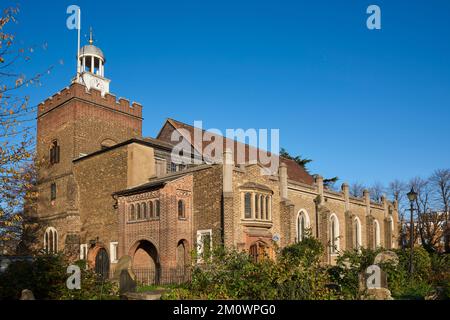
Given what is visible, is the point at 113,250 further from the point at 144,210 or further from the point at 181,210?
the point at 181,210

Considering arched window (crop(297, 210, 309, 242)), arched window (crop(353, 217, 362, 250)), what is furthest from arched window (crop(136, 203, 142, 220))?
arched window (crop(353, 217, 362, 250))

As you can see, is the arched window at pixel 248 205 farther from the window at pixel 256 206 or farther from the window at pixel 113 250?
the window at pixel 113 250

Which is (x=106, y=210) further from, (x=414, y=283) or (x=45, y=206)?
(x=414, y=283)

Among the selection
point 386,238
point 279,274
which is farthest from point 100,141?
point 386,238


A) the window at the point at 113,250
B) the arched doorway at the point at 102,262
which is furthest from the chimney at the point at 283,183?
the arched doorway at the point at 102,262

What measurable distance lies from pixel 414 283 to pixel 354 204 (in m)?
21.5

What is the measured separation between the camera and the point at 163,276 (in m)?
23.6

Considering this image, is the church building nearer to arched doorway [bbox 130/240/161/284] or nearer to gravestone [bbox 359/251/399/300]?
arched doorway [bbox 130/240/161/284]

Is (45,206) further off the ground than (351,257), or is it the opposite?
(45,206)

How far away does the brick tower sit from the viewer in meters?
32.1

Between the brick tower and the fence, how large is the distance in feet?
25.9

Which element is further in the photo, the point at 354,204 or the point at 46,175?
the point at 354,204

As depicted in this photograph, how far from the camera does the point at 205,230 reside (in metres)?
24.8

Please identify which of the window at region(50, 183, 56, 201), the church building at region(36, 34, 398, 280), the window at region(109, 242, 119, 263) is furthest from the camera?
the window at region(50, 183, 56, 201)
